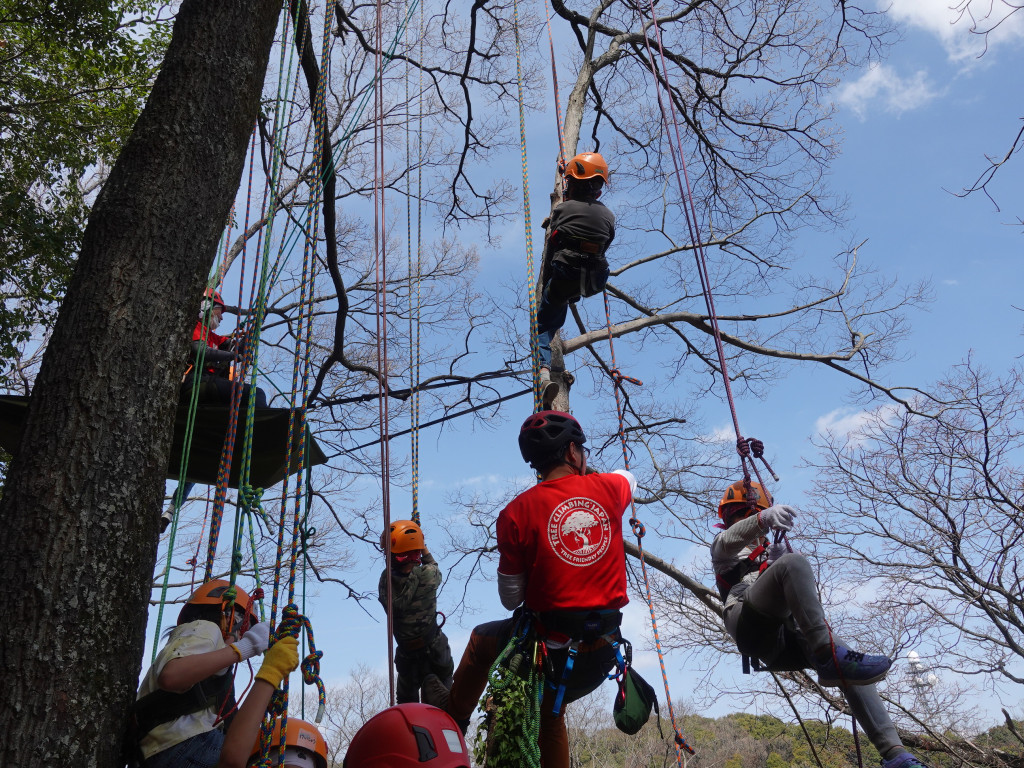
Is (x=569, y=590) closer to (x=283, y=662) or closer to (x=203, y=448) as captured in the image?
(x=283, y=662)

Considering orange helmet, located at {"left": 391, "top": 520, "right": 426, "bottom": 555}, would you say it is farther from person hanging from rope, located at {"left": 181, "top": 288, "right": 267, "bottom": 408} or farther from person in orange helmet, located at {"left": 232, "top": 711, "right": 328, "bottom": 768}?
person in orange helmet, located at {"left": 232, "top": 711, "right": 328, "bottom": 768}

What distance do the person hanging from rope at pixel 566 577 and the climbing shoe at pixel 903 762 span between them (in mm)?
1088

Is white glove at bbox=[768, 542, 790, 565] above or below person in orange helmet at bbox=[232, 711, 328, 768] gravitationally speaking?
above

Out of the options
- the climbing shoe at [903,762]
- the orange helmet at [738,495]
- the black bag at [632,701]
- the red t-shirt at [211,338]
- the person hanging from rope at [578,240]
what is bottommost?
the climbing shoe at [903,762]

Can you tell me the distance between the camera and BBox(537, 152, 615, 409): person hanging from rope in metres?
5.05

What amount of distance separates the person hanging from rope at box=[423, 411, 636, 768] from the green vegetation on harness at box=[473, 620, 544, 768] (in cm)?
8

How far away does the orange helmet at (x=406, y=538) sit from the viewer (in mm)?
4934

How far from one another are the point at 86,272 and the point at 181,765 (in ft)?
5.87

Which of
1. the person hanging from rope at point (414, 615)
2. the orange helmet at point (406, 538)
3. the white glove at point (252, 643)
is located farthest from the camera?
the orange helmet at point (406, 538)

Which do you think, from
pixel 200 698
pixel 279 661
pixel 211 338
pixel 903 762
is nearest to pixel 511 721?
pixel 279 661

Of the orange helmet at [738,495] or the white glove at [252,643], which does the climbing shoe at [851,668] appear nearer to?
the orange helmet at [738,495]

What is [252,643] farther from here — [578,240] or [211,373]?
[578,240]

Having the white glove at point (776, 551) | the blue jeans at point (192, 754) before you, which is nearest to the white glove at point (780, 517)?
the white glove at point (776, 551)

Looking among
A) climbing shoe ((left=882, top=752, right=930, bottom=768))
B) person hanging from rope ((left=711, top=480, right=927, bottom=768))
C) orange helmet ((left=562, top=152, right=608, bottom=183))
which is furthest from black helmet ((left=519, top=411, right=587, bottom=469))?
orange helmet ((left=562, top=152, right=608, bottom=183))
